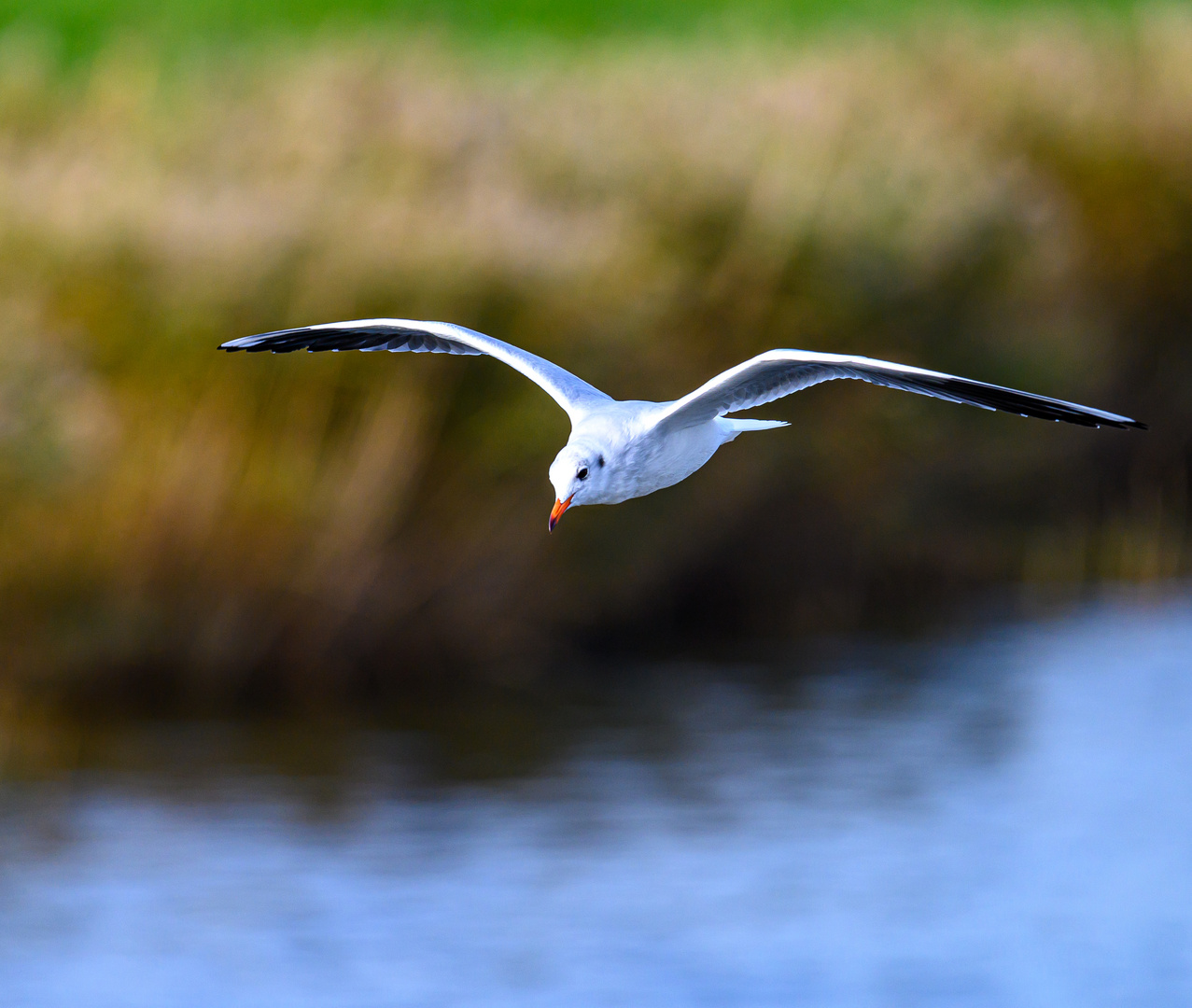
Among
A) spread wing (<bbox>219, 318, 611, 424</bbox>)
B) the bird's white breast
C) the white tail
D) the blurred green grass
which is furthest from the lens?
the blurred green grass

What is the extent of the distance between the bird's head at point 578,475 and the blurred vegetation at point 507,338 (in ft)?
23.3

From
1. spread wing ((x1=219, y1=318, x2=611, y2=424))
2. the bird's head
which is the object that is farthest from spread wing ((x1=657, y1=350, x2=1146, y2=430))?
spread wing ((x1=219, y1=318, x2=611, y2=424))

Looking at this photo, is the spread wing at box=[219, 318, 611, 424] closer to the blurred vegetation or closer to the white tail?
the white tail

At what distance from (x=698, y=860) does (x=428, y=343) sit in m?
6.54

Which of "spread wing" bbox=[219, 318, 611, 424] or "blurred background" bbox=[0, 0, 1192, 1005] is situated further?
"blurred background" bbox=[0, 0, 1192, 1005]

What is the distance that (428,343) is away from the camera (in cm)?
833

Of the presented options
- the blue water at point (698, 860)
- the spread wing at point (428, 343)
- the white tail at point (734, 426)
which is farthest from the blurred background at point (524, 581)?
the white tail at point (734, 426)

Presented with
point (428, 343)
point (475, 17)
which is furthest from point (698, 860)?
point (475, 17)

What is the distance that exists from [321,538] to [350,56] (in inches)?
219

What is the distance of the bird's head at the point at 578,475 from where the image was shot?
20.2 feet

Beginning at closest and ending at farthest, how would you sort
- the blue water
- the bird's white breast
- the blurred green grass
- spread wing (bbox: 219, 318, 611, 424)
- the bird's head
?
1. the bird's head
2. the bird's white breast
3. spread wing (bbox: 219, 318, 611, 424)
4. the blue water
5. the blurred green grass

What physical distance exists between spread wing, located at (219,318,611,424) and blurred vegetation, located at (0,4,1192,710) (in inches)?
190

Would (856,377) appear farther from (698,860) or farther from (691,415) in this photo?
(698,860)

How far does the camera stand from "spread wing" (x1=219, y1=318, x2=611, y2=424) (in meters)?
7.06
